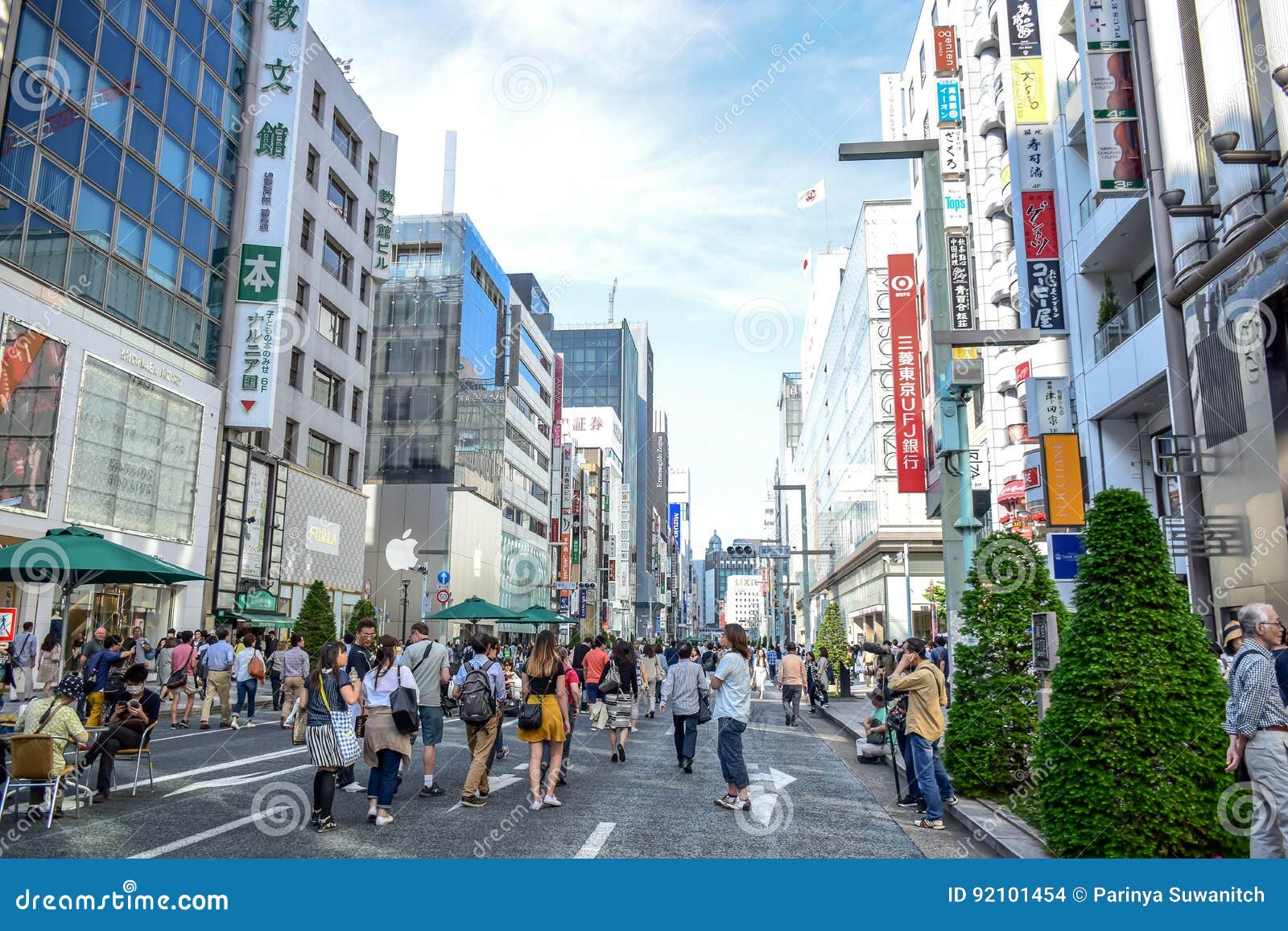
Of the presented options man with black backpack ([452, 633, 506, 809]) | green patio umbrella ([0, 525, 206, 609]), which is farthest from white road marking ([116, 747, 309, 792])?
man with black backpack ([452, 633, 506, 809])

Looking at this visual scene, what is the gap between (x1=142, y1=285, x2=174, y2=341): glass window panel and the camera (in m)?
29.7

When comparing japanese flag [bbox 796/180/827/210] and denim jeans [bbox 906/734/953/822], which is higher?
japanese flag [bbox 796/180/827/210]

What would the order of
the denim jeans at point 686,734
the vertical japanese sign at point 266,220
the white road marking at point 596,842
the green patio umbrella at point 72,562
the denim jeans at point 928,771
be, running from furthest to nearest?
the vertical japanese sign at point 266,220 < the denim jeans at point 686,734 < the green patio umbrella at point 72,562 < the denim jeans at point 928,771 < the white road marking at point 596,842

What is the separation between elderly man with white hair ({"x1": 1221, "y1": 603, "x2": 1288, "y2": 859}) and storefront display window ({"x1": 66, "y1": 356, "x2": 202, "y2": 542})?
2710 centimetres

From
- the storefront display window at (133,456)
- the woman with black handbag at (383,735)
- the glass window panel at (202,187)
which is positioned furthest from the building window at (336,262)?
the woman with black handbag at (383,735)

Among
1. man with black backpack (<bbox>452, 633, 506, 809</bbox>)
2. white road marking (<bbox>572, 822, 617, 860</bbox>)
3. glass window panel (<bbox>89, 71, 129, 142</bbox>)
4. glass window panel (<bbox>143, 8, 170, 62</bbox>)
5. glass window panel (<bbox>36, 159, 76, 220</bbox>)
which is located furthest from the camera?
glass window panel (<bbox>143, 8, 170, 62</bbox>)

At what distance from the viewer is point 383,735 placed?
913 cm

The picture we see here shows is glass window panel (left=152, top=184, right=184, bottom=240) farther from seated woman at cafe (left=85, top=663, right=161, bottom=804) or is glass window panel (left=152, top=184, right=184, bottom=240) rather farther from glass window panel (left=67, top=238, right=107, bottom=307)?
seated woman at cafe (left=85, top=663, right=161, bottom=804)

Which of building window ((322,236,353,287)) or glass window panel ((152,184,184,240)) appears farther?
building window ((322,236,353,287))

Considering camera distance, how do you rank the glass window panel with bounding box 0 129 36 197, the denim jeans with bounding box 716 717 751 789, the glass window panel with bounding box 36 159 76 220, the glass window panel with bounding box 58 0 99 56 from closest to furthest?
the denim jeans with bounding box 716 717 751 789
the glass window panel with bounding box 0 129 36 197
the glass window panel with bounding box 36 159 76 220
the glass window panel with bounding box 58 0 99 56

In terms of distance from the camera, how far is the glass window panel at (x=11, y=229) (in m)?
23.2

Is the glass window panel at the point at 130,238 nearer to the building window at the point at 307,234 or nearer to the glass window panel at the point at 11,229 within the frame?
the glass window panel at the point at 11,229

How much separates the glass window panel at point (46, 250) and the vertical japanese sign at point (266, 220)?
30.4 feet

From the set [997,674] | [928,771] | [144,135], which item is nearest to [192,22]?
[144,135]
